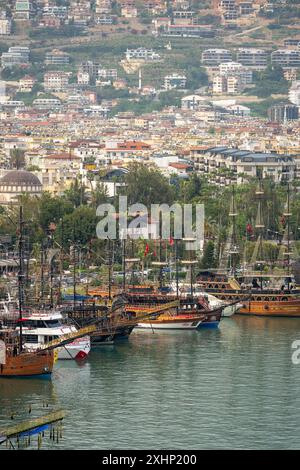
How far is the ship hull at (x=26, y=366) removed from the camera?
2627 centimetres

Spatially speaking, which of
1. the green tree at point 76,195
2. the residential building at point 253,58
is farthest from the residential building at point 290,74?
the green tree at point 76,195

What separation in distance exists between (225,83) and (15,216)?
223 ft

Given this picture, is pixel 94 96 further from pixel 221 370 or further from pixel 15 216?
pixel 221 370

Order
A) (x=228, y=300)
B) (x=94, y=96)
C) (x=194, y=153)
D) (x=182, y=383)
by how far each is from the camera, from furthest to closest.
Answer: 1. (x=94, y=96)
2. (x=194, y=153)
3. (x=228, y=300)
4. (x=182, y=383)

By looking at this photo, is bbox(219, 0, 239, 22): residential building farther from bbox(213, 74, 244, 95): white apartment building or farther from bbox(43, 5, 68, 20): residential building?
bbox(213, 74, 244, 95): white apartment building

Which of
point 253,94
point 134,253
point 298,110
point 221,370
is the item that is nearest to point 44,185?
point 134,253

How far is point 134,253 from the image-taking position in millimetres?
38094

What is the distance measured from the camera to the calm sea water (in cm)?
2348

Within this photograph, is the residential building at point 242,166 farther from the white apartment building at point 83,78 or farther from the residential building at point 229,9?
the residential building at point 229,9

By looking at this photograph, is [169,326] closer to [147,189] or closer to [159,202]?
[159,202]

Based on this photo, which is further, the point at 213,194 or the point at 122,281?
the point at 213,194
